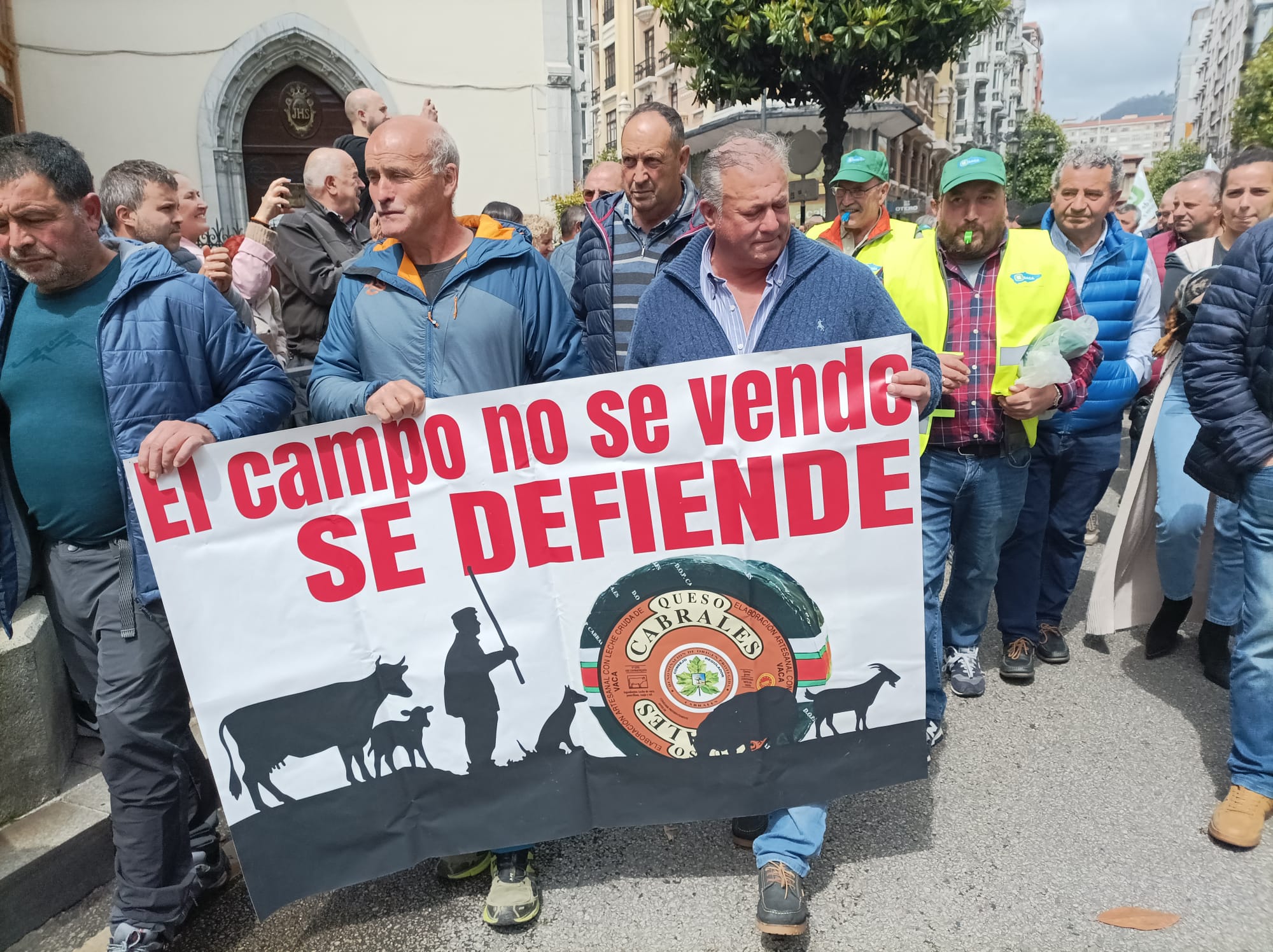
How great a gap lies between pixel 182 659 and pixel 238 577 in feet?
0.80

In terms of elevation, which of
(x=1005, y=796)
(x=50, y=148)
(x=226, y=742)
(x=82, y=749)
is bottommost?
(x=1005, y=796)

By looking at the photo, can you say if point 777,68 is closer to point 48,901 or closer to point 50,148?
point 50,148

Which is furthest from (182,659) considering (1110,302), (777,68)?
→ (777,68)

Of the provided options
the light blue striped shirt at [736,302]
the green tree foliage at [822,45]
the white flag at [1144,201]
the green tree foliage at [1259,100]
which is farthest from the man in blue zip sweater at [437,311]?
the green tree foliage at [1259,100]

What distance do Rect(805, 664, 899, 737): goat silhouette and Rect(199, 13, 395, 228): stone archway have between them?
14.4m

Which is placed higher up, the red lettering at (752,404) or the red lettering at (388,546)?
the red lettering at (752,404)

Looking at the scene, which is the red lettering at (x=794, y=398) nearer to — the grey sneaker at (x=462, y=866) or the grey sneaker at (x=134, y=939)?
the grey sneaker at (x=462, y=866)

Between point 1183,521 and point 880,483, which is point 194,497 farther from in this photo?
point 1183,521

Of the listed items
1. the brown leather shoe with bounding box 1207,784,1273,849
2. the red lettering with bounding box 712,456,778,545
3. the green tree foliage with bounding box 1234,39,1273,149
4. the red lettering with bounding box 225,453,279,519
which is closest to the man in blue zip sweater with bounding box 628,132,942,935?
the red lettering with bounding box 712,456,778,545

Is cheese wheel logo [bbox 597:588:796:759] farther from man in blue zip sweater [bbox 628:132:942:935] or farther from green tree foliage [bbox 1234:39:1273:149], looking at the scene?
green tree foliage [bbox 1234:39:1273:149]

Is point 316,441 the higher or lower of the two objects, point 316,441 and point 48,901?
the higher

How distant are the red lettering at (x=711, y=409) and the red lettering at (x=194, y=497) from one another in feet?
4.19

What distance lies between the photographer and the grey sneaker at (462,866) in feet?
8.63

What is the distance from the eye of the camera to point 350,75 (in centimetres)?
1466
